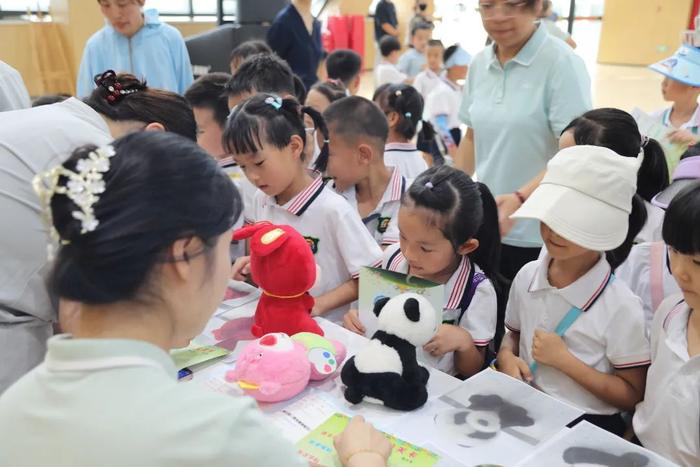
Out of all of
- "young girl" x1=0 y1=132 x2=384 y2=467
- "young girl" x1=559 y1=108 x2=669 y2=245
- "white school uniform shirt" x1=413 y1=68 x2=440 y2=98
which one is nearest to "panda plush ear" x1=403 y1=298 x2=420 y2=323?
"young girl" x1=0 y1=132 x2=384 y2=467

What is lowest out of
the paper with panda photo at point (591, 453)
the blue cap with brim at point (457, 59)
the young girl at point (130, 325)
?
the paper with panda photo at point (591, 453)

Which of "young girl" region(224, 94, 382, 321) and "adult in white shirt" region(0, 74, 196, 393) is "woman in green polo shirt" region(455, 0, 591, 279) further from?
"adult in white shirt" region(0, 74, 196, 393)

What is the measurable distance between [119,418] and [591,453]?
70cm

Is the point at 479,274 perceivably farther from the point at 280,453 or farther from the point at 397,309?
→ the point at 280,453

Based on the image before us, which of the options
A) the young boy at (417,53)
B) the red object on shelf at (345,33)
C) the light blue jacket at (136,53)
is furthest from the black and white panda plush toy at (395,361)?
the red object on shelf at (345,33)

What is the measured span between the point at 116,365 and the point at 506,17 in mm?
1574

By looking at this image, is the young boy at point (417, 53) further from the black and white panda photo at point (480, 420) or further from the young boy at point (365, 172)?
the black and white panda photo at point (480, 420)

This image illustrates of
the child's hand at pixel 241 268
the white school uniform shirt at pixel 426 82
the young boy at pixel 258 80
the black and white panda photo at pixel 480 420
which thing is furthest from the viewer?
the white school uniform shirt at pixel 426 82

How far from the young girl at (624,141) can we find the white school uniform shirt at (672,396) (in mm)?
411

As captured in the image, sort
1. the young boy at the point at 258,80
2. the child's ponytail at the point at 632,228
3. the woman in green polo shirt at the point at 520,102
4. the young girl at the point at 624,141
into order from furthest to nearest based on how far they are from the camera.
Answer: the young boy at the point at 258,80, the woman in green polo shirt at the point at 520,102, the young girl at the point at 624,141, the child's ponytail at the point at 632,228

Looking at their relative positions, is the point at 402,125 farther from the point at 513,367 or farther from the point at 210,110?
the point at 513,367

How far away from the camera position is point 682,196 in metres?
1.11

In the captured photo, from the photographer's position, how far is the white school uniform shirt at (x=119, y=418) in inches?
23.4

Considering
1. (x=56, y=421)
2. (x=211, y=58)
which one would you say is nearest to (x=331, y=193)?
(x=56, y=421)
